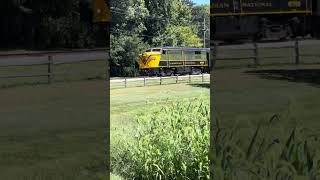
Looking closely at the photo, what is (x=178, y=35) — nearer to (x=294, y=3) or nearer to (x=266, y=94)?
(x=266, y=94)

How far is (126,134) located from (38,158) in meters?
0.95

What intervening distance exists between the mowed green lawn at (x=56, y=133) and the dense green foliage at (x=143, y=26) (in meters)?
0.72

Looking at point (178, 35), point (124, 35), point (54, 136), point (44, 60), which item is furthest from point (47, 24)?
point (178, 35)

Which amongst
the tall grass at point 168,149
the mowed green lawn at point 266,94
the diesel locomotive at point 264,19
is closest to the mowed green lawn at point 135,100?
the tall grass at point 168,149

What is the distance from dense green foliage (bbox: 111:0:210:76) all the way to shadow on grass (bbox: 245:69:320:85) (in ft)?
2.00

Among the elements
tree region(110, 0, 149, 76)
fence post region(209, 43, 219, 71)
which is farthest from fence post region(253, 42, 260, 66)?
tree region(110, 0, 149, 76)

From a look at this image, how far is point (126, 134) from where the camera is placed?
3.60 m

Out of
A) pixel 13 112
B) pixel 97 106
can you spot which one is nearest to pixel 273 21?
pixel 97 106

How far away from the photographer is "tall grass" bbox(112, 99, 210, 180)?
275cm

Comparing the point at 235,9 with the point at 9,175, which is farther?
the point at 9,175

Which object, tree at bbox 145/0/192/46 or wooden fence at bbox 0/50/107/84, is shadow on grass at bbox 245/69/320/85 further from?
tree at bbox 145/0/192/46

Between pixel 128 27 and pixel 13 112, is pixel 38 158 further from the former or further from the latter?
pixel 128 27

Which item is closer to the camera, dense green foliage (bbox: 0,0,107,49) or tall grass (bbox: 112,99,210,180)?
dense green foliage (bbox: 0,0,107,49)

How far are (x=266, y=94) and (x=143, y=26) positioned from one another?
1663mm
